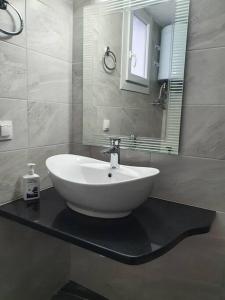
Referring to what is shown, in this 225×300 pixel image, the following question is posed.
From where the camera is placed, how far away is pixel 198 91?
3.42 feet

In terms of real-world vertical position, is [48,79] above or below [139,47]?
below

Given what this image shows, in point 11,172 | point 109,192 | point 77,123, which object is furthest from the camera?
Result: point 77,123

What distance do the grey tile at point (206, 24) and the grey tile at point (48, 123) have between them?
0.77 meters

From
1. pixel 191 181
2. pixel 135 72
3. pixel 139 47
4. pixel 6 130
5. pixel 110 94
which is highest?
pixel 139 47

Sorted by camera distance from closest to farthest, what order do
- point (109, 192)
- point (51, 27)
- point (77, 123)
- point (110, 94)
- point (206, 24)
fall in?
point (109, 192) < point (206, 24) < point (51, 27) < point (110, 94) < point (77, 123)

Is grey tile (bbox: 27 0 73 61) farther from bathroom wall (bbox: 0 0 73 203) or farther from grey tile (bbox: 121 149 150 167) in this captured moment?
grey tile (bbox: 121 149 150 167)

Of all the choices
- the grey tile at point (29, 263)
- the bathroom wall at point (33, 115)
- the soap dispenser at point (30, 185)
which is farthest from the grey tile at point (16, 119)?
the grey tile at point (29, 263)

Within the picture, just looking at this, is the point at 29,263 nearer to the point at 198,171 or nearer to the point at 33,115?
the point at 33,115

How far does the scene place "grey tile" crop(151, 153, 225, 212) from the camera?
1.06 meters

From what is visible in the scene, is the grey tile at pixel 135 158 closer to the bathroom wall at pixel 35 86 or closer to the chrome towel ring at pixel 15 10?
the bathroom wall at pixel 35 86

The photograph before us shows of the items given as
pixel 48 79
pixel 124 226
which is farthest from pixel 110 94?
pixel 124 226

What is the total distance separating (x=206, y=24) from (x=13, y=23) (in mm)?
848

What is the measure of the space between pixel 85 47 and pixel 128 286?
55.9 inches

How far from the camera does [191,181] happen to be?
3.65 ft
